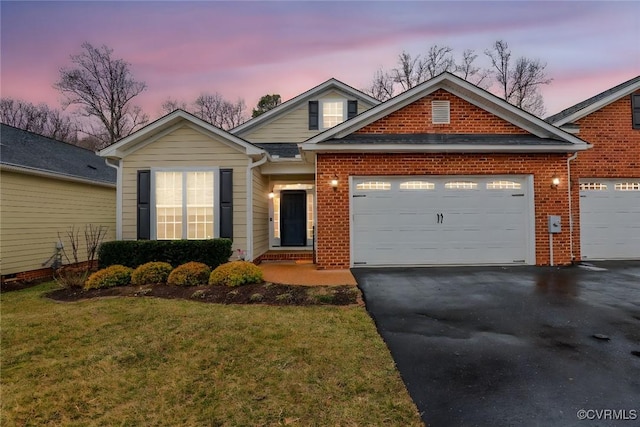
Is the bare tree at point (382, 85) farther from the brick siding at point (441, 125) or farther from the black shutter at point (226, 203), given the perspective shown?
the black shutter at point (226, 203)

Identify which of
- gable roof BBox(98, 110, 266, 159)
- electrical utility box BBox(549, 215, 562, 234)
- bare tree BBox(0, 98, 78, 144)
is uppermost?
bare tree BBox(0, 98, 78, 144)

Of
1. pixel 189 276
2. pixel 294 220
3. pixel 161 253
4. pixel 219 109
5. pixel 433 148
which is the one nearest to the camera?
pixel 189 276

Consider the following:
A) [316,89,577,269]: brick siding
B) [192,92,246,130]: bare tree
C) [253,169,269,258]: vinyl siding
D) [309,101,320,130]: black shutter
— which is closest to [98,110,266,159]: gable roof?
[253,169,269,258]: vinyl siding

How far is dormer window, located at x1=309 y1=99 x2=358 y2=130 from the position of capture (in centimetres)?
1371

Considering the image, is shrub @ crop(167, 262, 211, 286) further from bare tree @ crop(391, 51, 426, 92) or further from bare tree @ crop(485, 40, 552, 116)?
bare tree @ crop(485, 40, 552, 116)

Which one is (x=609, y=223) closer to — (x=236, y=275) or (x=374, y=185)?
(x=374, y=185)

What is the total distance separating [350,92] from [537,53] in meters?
20.2

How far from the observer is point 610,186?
33.4ft

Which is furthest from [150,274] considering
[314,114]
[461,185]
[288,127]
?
[314,114]

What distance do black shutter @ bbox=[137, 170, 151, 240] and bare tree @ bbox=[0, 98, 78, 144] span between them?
956 inches

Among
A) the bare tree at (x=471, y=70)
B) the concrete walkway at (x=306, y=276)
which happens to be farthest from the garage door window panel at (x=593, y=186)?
the bare tree at (x=471, y=70)

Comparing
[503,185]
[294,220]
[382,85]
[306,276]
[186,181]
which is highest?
[382,85]

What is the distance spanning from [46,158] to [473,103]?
13.1 meters

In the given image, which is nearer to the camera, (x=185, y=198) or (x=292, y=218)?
(x=185, y=198)
